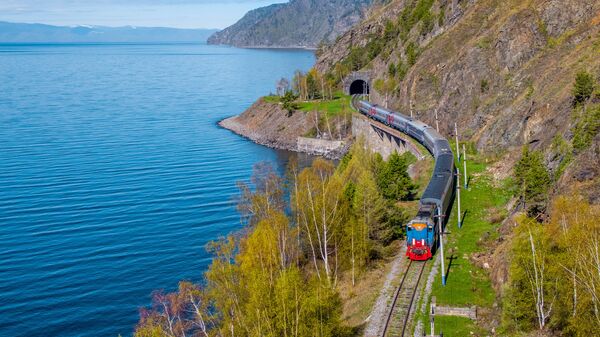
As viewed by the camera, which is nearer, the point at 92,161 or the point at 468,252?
the point at 468,252

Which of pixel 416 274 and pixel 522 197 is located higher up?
pixel 522 197

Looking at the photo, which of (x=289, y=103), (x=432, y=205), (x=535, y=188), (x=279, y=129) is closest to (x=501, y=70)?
(x=432, y=205)

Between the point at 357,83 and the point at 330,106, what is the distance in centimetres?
2555

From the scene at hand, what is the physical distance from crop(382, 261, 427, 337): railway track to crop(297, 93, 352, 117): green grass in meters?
87.2

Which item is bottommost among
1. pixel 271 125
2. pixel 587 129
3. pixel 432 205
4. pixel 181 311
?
pixel 181 311

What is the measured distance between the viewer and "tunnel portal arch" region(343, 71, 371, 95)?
154 metres

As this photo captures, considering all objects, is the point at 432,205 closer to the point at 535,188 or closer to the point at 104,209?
the point at 535,188

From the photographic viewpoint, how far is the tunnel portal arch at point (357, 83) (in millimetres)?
154125

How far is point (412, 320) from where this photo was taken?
123ft

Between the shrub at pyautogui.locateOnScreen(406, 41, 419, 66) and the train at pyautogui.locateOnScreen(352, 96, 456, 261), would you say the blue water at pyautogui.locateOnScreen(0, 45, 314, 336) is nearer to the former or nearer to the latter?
the train at pyautogui.locateOnScreen(352, 96, 456, 261)

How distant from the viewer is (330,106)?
14000 centimetres

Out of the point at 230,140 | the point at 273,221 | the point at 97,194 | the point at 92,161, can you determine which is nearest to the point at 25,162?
the point at 92,161

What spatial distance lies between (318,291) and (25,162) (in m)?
91.2

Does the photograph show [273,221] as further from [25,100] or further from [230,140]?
[25,100]
